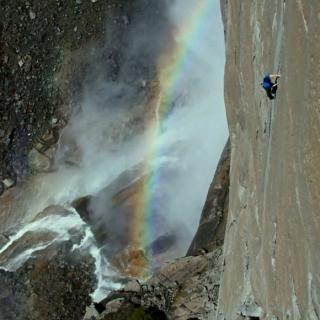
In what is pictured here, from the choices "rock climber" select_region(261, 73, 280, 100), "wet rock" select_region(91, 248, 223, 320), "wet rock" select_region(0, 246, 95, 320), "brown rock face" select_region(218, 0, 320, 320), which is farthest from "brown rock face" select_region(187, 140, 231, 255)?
"rock climber" select_region(261, 73, 280, 100)

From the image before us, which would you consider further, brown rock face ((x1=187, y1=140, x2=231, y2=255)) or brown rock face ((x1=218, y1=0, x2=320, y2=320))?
brown rock face ((x1=187, y1=140, x2=231, y2=255))

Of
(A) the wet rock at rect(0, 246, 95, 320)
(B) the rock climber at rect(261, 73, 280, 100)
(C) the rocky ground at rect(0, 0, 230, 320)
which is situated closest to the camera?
(B) the rock climber at rect(261, 73, 280, 100)

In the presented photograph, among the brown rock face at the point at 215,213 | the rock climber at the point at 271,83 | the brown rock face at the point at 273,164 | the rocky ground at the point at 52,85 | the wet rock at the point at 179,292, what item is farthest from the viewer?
the rocky ground at the point at 52,85

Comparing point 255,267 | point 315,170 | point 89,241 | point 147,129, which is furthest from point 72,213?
point 315,170

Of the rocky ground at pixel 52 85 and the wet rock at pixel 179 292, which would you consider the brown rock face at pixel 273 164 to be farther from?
the rocky ground at pixel 52 85

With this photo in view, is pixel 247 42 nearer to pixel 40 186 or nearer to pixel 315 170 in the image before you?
pixel 315 170

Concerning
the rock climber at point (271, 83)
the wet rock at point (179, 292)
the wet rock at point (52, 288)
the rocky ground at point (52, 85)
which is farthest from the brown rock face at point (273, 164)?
the rocky ground at point (52, 85)

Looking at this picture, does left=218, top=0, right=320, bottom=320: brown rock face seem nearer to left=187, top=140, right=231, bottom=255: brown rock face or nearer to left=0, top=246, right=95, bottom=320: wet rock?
left=187, top=140, right=231, bottom=255: brown rock face

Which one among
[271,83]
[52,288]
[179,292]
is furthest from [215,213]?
[271,83]

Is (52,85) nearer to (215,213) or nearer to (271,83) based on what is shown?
(215,213)
